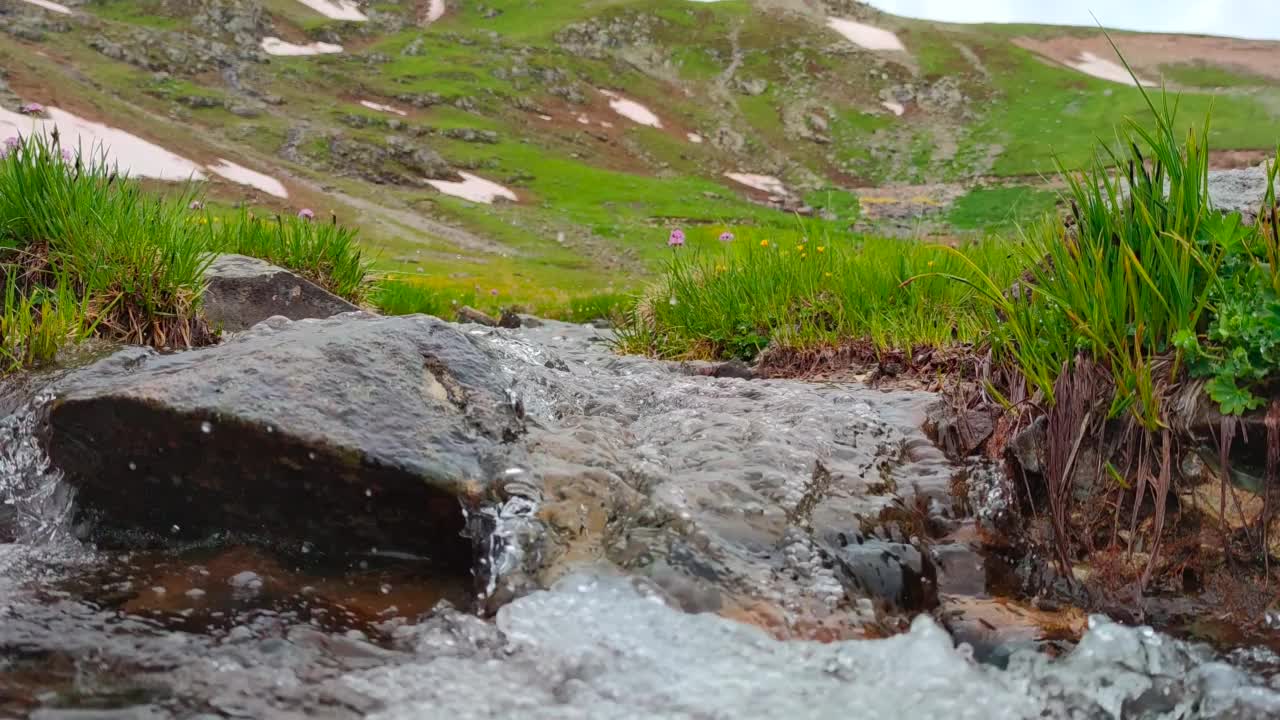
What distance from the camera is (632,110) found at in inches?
2269

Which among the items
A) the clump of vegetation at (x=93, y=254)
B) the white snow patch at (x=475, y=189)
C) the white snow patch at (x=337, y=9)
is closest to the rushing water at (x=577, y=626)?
the clump of vegetation at (x=93, y=254)

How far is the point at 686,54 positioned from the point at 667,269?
6488 cm

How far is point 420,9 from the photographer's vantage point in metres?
75.0

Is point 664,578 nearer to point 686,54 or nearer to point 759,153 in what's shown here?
point 759,153

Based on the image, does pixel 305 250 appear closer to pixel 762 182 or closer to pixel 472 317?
pixel 472 317

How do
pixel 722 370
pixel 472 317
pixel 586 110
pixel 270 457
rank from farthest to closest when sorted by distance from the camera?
1. pixel 586 110
2. pixel 472 317
3. pixel 722 370
4. pixel 270 457

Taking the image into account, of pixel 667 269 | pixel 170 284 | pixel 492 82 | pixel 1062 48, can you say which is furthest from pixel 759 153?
pixel 170 284

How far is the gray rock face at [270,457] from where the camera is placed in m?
3.44

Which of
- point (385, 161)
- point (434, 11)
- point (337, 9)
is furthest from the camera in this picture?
point (434, 11)

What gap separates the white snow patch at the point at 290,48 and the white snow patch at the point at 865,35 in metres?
43.1

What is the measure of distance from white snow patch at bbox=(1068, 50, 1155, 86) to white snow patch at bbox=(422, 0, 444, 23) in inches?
2121

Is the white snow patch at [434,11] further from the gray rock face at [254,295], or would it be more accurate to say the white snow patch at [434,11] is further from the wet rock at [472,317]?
the gray rock face at [254,295]

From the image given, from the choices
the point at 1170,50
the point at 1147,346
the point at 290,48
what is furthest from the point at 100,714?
the point at 1170,50

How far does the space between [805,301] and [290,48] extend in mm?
60013
